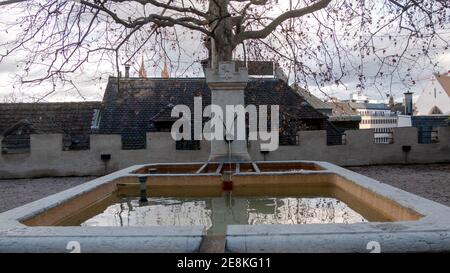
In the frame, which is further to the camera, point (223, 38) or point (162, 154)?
point (162, 154)

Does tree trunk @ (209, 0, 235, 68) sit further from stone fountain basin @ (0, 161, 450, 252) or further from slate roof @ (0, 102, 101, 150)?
slate roof @ (0, 102, 101, 150)

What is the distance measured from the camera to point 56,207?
150 inches

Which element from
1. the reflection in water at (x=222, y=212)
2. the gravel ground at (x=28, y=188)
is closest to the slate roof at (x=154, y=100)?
the gravel ground at (x=28, y=188)

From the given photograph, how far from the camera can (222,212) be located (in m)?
4.55

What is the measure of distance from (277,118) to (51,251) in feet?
41.6

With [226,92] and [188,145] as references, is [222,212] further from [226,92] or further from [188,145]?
[188,145]

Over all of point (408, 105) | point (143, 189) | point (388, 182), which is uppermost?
point (408, 105)

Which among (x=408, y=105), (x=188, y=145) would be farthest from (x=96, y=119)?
(x=408, y=105)

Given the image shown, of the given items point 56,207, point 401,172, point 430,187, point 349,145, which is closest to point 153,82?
point 349,145

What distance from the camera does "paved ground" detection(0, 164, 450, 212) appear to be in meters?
8.51

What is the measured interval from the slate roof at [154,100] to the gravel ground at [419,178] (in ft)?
26.3

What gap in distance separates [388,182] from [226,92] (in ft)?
13.9

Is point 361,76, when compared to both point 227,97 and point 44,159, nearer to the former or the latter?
point 227,97

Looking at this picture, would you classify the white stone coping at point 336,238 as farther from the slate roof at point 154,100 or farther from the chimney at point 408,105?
the chimney at point 408,105
